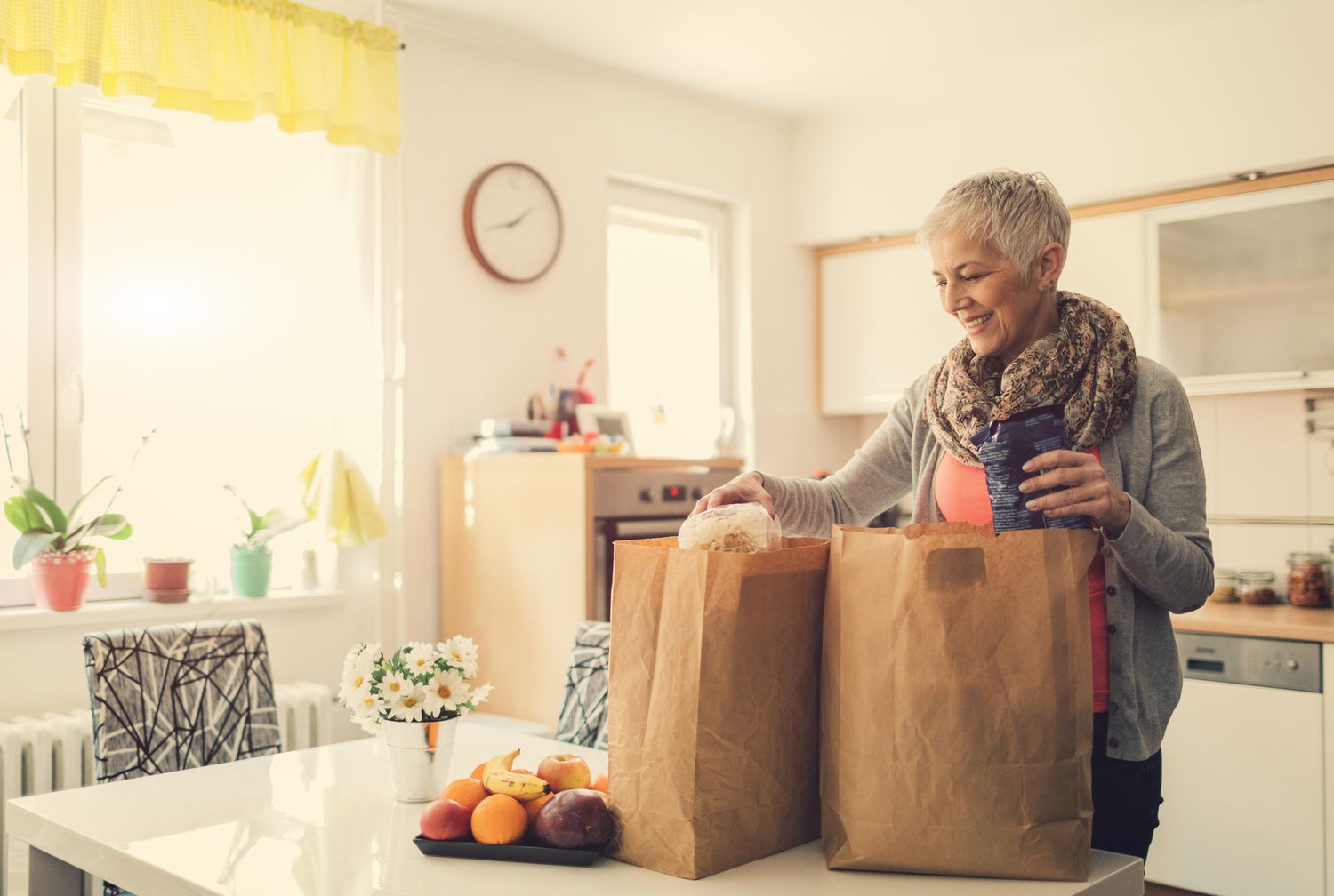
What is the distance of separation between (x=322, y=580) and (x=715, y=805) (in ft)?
7.72

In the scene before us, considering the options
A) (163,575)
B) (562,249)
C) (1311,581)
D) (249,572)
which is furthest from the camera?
(562,249)

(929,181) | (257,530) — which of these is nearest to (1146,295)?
(929,181)

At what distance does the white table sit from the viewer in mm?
1098

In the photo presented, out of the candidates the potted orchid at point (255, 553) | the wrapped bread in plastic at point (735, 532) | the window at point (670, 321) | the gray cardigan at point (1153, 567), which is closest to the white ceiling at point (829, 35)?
the window at point (670, 321)

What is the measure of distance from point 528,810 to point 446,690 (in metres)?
0.29

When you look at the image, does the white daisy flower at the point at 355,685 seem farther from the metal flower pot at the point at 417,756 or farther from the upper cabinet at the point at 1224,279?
the upper cabinet at the point at 1224,279

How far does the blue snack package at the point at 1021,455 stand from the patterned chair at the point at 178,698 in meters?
1.49

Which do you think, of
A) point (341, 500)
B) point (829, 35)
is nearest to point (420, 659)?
point (341, 500)

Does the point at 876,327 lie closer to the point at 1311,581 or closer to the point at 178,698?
the point at 1311,581

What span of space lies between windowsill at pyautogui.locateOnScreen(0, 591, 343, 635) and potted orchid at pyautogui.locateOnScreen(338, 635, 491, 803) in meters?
1.48

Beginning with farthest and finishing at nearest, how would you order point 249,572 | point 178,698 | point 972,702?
point 249,572 < point 178,698 < point 972,702

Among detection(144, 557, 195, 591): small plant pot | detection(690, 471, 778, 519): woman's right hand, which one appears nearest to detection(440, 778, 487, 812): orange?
detection(690, 471, 778, 519): woman's right hand

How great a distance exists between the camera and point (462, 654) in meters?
1.51

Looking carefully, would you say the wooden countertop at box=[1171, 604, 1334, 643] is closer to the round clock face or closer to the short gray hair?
the short gray hair
